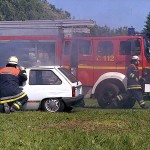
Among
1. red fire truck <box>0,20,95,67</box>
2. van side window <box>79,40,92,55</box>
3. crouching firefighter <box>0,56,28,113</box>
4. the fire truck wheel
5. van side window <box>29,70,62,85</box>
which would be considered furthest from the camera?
red fire truck <box>0,20,95,67</box>

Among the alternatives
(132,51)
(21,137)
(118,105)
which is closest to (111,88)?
(118,105)

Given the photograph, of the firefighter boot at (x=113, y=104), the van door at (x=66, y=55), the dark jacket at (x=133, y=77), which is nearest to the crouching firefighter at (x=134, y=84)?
the dark jacket at (x=133, y=77)

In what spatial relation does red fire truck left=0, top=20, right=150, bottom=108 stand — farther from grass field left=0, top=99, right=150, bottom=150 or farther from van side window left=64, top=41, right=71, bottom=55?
grass field left=0, top=99, right=150, bottom=150

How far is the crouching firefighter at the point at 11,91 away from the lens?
37.8 ft

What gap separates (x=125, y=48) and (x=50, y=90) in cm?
363

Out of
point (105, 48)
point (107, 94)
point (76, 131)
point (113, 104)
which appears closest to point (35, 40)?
point (105, 48)

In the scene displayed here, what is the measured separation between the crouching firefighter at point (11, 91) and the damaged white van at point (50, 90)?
28cm

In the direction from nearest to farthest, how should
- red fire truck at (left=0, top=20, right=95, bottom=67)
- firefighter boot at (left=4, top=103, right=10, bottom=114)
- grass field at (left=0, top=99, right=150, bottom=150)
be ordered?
grass field at (left=0, top=99, right=150, bottom=150) < firefighter boot at (left=4, top=103, right=10, bottom=114) < red fire truck at (left=0, top=20, right=95, bottom=67)

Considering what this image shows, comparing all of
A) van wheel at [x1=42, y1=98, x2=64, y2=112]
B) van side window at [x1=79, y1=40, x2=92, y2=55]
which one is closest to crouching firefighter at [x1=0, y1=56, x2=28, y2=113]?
van wheel at [x1=42, y1=98, x2=64, y2=112]

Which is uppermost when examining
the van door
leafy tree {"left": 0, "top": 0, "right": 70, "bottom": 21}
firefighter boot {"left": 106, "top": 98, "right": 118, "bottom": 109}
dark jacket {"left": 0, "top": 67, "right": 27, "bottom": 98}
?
leafy tree {"left": 0, "top": 0, "right": 70, "bottom": 21}

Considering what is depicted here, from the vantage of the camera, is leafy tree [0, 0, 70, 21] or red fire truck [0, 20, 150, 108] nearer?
red fire truck [0, 20, 150, 108]

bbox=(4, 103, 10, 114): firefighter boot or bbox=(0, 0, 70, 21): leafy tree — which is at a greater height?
bbox=(0, 0, 70, 21): leafy tree

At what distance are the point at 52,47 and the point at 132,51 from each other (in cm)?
315

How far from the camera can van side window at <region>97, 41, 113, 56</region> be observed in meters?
14.5
